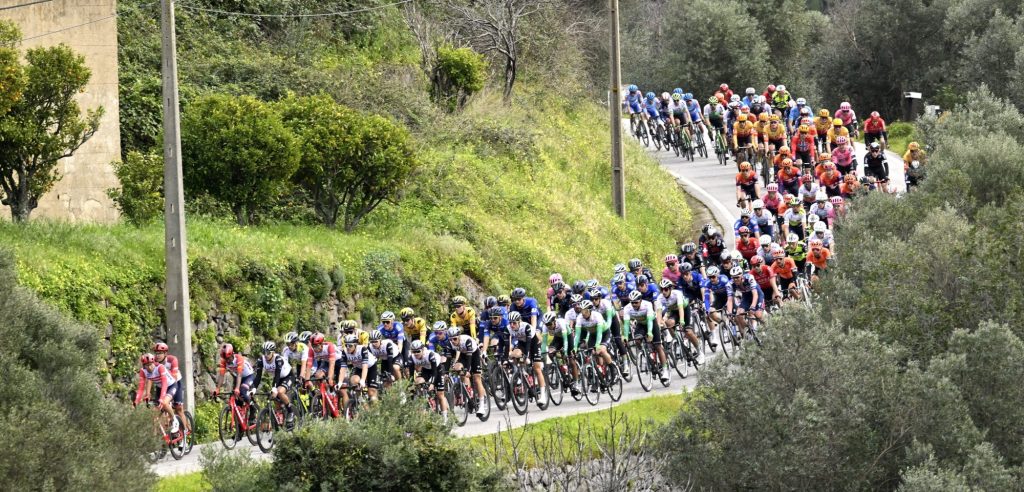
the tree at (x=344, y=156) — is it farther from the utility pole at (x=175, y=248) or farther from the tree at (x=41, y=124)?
the utility pole at (x=175, y=248)

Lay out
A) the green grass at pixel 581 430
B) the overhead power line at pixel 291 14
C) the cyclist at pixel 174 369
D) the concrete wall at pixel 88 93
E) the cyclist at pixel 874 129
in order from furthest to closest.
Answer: the cyclist at pixel 874 129
the overhead power line at pixel 291 14
the concrete wall at pixel 88 93
the cyclist at pixel 174 369
the green grass at pixel 581 430

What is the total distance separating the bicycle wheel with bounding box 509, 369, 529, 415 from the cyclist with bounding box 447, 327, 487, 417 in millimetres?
639

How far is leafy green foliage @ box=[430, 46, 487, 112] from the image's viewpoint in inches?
1613


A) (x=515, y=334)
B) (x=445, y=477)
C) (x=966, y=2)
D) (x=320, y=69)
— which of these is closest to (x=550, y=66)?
(x=320, y=69)

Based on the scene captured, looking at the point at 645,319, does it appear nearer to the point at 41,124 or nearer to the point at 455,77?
the point at 41,124

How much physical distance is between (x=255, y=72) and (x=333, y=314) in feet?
30.4

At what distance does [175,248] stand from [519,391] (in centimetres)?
535

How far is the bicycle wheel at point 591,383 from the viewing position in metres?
24.3

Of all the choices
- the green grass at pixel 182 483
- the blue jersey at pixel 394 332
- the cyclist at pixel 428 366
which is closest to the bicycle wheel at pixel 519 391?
the cyclist at pixel 428 366

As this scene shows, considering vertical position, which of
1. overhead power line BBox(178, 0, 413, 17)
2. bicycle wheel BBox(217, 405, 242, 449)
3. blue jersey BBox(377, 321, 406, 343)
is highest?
overhead power line BBox(178, 0, 413, 17)

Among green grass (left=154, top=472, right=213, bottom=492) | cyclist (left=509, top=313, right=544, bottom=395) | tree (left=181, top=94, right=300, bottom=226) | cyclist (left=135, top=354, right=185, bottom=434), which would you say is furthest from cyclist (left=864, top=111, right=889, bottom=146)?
green grass (left=154, top=472, right=213, bottom=492)

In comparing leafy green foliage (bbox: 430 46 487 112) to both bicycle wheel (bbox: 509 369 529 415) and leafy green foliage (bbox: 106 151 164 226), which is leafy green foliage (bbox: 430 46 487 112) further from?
bicycle wheel (bbox: 509 369 529 415)

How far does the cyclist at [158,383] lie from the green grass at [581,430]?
404 centimetres

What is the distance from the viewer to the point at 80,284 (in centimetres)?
2212
